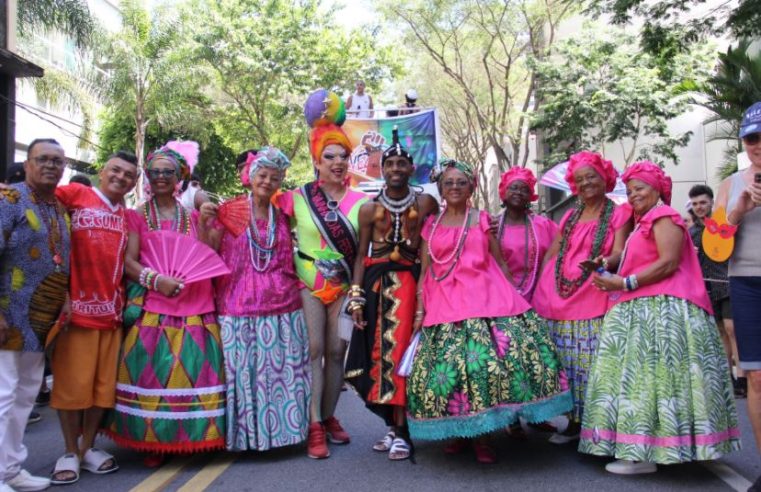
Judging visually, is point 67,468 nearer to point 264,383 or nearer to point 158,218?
point 264,383

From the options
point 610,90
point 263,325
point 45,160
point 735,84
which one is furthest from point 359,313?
point 610,90

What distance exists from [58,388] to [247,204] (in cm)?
168

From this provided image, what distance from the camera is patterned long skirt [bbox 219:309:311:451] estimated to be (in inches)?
189

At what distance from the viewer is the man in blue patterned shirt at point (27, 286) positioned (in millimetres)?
4020

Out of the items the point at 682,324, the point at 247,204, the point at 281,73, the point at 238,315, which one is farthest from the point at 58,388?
the point at 281,73

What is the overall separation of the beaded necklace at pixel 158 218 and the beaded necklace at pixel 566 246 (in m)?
2.58

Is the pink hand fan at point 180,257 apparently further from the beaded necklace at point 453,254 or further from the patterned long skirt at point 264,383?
the beaded necklace at point 453,254

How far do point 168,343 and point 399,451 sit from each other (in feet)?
5.45

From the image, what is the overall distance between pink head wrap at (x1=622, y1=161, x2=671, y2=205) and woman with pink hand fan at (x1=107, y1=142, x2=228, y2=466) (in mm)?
2718

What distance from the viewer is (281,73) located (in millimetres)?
22766

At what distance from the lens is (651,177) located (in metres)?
4.56

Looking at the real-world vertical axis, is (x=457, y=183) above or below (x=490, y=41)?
below

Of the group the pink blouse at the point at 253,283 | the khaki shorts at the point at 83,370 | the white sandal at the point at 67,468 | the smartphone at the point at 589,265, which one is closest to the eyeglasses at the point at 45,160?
the khaki shorts at the point at 83,370

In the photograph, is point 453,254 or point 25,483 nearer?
point 25,483
